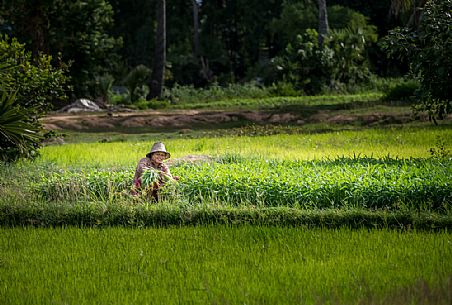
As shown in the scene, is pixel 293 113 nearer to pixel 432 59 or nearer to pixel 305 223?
pixel 432 59

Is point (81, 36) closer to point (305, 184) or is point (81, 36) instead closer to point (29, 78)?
point (29, 78)

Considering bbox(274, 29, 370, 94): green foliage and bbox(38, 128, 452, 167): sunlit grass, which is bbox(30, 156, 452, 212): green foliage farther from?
bbox(274, 29, 370, 94): green foliage

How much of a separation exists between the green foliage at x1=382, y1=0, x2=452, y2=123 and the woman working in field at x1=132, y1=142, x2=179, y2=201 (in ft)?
13.7

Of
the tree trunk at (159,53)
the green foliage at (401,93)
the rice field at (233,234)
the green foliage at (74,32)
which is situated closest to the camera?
the rice field at (233,234)

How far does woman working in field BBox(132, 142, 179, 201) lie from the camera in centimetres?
931

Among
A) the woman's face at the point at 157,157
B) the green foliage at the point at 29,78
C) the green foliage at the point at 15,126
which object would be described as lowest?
the woman's face at the point at 157,157

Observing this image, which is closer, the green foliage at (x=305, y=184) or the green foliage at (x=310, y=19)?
the green foliage at (x=305, y=184)

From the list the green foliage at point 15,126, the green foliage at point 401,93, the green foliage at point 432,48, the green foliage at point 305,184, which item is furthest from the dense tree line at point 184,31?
the green foliage at point 305,184

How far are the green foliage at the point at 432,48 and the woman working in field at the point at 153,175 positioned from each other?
4167mm

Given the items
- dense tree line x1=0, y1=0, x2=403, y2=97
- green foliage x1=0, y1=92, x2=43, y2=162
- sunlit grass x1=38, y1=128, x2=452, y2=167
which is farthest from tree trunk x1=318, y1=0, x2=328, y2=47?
green foliage x1=0, y1=92, x2=43, y2=162

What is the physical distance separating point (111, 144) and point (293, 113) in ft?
20.2

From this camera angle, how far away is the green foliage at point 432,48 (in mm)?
11227

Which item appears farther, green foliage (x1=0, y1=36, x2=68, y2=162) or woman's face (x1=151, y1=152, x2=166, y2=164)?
green foliage (x1=0, y1=36, x2=68, y2=162)

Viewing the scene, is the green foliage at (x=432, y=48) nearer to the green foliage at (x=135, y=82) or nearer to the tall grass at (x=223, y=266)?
the tall grass at (x=223, y=266)
